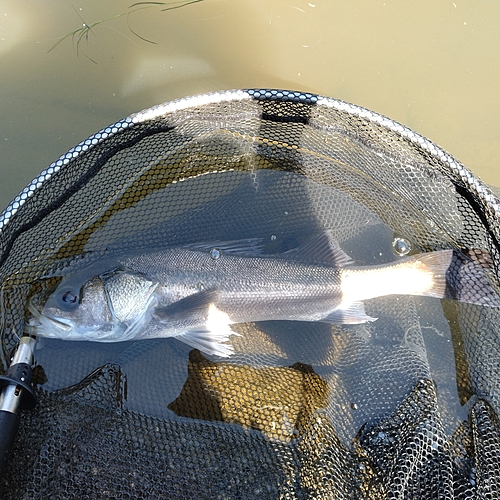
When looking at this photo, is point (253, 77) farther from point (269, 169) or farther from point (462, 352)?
point (462, 352)

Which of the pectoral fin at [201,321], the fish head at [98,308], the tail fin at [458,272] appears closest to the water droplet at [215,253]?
the pectoral fin at [201,321]

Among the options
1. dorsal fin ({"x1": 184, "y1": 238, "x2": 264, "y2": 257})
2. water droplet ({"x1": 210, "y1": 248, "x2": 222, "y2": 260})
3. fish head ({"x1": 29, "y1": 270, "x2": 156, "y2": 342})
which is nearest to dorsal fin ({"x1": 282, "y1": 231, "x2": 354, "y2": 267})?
dorsal fin ({"x1": 184, "y1": 238, "x2": 264, "y2": 257})

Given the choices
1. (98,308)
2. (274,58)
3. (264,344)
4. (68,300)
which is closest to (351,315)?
(264,344)

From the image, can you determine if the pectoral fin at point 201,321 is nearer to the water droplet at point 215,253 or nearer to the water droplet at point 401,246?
the water droplet at point 215,253

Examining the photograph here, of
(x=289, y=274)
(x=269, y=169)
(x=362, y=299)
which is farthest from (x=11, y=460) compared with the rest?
(x=269, y=169)

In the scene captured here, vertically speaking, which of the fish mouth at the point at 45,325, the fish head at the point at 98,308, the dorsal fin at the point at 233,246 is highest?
the dorsal fin at the point at 233,246

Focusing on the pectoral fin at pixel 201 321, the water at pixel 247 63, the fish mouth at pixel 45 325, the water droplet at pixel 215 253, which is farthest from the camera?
the water at pixel 247 63

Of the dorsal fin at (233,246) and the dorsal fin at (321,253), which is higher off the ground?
the dorsal fin at (321,253)

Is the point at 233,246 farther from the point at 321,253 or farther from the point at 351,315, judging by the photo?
the point at 351,315
